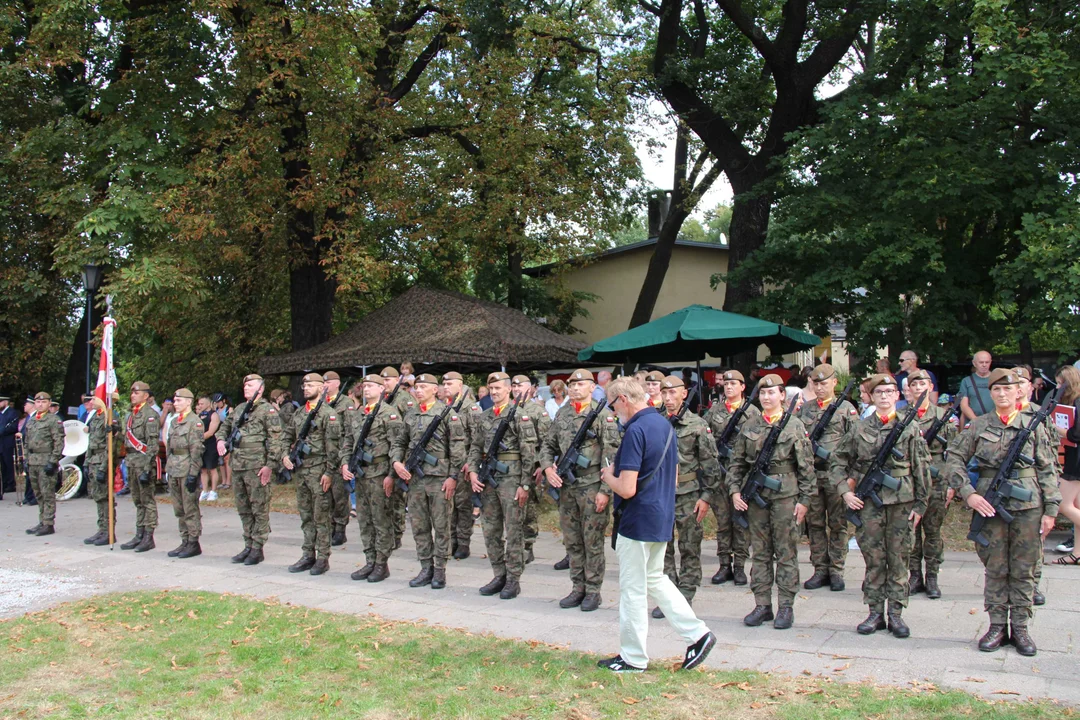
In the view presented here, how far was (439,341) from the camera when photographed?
1606cm

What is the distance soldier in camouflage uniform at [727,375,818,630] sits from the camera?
7113mm

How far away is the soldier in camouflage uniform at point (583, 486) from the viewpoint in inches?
307

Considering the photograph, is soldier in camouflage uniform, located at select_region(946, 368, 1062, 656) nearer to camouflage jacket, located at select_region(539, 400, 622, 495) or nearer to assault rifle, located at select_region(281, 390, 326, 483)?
camouflage jacket, located at select_region(539, 400, 622, 495)

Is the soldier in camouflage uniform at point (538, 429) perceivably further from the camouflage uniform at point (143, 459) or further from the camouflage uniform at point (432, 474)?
the camouflage uniform at point (143, 459)

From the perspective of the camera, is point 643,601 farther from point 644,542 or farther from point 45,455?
point 45,455

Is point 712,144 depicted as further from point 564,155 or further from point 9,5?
point 9,5

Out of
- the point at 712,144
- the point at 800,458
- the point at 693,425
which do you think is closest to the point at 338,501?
the point at 693,425

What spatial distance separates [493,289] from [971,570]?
17565mm

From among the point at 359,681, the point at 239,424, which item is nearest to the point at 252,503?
the point at 239,424

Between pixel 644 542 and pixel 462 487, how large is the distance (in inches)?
188

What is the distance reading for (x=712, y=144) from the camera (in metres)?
19.6

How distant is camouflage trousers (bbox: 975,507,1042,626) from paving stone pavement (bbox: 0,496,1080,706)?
12.7 inches

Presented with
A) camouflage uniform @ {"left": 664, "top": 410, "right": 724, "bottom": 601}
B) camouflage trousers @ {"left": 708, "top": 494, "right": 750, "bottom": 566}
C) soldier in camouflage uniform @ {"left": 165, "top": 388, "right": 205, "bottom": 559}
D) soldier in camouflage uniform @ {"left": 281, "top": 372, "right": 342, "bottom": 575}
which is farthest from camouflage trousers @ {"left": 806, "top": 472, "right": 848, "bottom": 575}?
soldier in camouflage uniform @ {"left": 165, "top": 388, "right": 205, "bottom": 559}

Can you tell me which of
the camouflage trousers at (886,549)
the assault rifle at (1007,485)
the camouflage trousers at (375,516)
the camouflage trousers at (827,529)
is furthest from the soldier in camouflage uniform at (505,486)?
the assault rifle at (1007,485)
